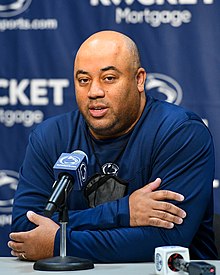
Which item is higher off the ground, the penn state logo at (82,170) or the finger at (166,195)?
the penn state logo at (82,170)

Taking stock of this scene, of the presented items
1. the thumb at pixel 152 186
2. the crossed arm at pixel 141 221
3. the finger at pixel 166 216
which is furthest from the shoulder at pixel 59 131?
the finger at pixel 166 216

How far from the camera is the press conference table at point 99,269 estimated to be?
118 inches

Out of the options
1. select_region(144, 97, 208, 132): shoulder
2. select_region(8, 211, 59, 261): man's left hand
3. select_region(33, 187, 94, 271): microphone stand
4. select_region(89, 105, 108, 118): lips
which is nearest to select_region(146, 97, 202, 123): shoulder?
select_region(144, 97, 208, 132): shoulder

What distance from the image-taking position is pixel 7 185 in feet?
16.0

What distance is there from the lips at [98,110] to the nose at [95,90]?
0.06 meters

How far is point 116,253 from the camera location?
337 centimetres

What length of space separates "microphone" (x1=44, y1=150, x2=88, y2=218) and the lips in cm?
65

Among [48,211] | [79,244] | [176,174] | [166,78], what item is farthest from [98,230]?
[166,78]

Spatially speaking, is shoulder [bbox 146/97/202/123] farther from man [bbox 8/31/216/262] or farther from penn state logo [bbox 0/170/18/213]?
penn state logo [bbox 0/170/18/213]

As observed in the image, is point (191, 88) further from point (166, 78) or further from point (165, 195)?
point (165, 195)

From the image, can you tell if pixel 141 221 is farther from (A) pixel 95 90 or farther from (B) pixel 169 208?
(A) pixel 95 90

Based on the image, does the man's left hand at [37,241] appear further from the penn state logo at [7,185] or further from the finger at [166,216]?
the penn state logo at [7,185]

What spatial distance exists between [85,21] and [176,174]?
1599 mm

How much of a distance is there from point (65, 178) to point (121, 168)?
0.82m
